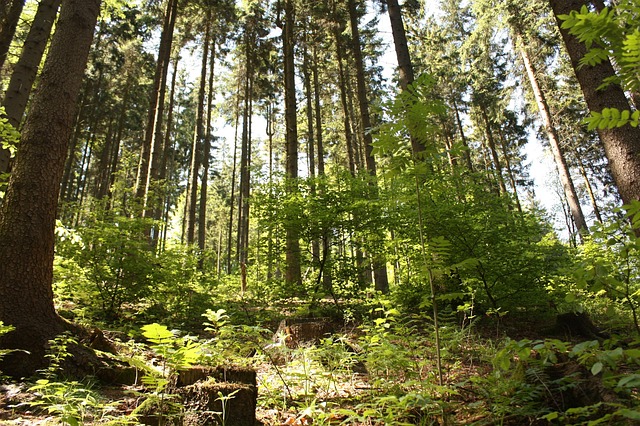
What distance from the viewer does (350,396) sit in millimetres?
3291

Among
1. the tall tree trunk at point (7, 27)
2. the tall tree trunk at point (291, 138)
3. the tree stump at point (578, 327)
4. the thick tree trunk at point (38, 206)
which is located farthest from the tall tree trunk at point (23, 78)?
the tree stump at point (578, 327)

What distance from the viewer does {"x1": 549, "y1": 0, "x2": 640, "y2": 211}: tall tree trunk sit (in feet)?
13.5

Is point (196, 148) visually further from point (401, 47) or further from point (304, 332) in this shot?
point (304, 332)

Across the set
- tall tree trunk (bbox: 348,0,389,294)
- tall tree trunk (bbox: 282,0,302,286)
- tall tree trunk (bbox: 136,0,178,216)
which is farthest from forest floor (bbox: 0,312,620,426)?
tall tree trunk (bbox: 136,0,178,216)

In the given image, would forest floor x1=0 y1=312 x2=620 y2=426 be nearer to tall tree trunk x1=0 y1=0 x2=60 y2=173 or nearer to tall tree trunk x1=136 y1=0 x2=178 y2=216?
tall tree trunk x1=0 y1=0 x2=60 y2=173

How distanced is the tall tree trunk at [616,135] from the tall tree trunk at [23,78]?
8.49 metres

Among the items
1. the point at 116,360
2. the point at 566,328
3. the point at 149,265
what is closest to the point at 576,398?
the point at 566,328

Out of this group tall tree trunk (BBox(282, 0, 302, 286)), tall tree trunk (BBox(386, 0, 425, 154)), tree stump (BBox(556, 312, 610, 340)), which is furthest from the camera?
tall tree trunk (BBox(386, 0, 425, 154))

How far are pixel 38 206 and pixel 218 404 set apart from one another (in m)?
3.02

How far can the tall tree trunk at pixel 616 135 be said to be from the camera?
13.5 feet

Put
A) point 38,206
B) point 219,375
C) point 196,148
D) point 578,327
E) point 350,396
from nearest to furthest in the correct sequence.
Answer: point 219,375 < point 350,396 < point 38,206 < point 578,327 < point 196,148

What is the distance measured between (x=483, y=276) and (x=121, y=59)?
67.3 feet

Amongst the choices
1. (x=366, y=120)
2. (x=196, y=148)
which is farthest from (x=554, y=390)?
(x=196, y=148)

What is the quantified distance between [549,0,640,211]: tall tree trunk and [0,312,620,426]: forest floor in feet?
8.01
